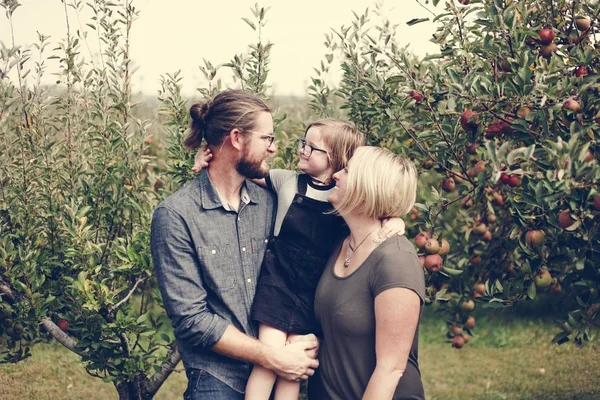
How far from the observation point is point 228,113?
306 centimetres

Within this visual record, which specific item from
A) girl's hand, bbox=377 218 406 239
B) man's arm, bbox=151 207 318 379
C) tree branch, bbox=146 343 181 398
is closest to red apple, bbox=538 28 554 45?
girl's hand, bbox=377 218 406 239

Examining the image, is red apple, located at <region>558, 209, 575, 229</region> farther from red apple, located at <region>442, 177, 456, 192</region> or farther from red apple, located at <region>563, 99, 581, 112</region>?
red apple, located at <region>442, 177, 456, 192</region>

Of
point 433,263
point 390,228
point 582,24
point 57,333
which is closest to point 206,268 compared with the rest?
point 390,228

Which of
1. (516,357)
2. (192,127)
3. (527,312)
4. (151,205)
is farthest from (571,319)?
(527,312)

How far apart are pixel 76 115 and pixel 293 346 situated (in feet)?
8.59

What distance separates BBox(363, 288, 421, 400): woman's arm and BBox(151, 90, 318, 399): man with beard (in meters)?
0.37

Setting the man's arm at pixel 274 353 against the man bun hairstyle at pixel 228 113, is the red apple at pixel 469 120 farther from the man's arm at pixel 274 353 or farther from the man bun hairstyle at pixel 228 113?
the man's arm at pixel 274 353

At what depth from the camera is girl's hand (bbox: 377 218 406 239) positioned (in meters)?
2.67

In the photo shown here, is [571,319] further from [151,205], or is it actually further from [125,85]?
[125,85]

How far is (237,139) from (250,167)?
5.3 inches

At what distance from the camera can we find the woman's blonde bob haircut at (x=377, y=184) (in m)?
2.61

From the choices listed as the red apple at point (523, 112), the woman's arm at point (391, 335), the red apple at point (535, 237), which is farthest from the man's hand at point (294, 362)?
the red apple at point (523, 112)

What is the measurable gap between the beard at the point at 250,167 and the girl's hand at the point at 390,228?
604mm

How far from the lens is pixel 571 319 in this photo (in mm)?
3381
